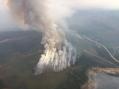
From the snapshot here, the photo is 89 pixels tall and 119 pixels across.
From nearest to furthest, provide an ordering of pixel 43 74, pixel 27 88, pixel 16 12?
pixel 27 88 < pixel 16 12 < pixel 43 74

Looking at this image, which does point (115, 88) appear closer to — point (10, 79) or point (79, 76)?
point (79, 76)

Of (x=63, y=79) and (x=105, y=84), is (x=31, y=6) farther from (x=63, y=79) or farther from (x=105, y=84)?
(x=105, y=84)

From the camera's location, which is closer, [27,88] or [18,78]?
[27,88]

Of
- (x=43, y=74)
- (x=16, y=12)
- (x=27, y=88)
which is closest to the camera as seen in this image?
(x=27, y=88)

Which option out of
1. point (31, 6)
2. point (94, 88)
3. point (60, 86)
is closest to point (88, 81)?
point (94, 88)

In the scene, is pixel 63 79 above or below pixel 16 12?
below

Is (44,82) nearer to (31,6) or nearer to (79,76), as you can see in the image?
(79,76)

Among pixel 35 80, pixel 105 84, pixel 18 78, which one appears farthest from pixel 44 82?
pixel 105 84

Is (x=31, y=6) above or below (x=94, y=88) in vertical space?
above

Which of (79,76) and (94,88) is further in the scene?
(79,76)
